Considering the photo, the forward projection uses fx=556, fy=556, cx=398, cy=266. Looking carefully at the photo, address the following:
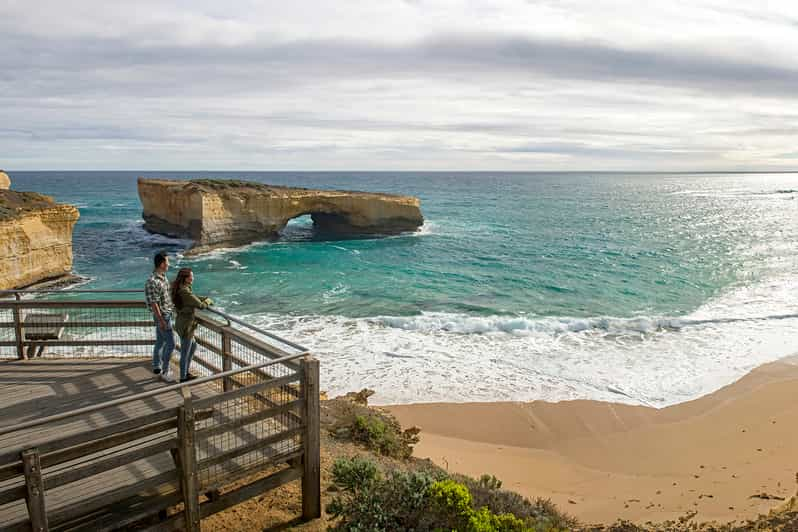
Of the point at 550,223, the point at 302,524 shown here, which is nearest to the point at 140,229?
the point at 550,223

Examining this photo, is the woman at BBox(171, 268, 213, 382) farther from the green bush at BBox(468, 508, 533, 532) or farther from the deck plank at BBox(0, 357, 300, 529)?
the green bush at BBox(468, 508, 533, 532)

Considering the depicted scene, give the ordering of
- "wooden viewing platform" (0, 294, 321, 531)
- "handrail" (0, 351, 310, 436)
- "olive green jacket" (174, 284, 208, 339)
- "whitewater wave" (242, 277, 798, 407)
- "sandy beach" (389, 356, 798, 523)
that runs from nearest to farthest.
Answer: "handrail" (0, 351, 310, 436) → "wooden viewing platform" (0, 294, 321, 531) → "olive green jacket" (174, 284, 208, 339) → "sandy beach" (389, 356, 798, 523) → "whitewater wave" (242, 277, 798, 407)

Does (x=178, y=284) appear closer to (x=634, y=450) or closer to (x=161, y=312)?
(x=161, y=312)

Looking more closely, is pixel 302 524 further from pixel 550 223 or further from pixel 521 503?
pixel 550 223

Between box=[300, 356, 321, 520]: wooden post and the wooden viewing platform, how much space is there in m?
0.01

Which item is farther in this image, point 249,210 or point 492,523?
point 249,210

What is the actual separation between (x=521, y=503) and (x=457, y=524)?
183cm

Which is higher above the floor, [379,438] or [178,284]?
[178,284]

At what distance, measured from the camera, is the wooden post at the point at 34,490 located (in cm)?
450

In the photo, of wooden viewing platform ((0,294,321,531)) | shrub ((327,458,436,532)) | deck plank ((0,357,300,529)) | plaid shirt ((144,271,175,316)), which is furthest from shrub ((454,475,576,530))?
plaid shirt ((144,271,175,316))

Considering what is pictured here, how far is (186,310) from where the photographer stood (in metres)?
7.76

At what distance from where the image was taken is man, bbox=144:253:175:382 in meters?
7.75

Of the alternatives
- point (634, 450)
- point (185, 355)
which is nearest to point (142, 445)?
point (185, 355)

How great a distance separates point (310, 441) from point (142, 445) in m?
1.81
